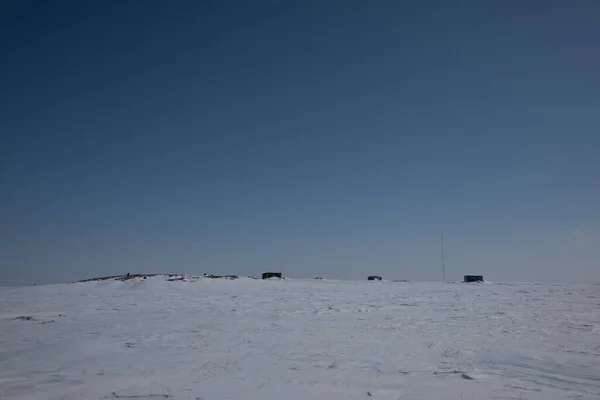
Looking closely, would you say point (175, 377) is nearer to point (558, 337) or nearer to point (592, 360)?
point (592, 360)

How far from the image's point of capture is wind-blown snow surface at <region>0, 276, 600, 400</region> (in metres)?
6.23

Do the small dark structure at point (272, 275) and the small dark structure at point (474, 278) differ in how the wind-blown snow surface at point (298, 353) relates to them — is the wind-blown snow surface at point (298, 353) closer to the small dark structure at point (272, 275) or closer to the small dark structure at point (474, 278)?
the small dark structure at point (272, 275)

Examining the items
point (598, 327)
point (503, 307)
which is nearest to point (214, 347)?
point (598, 327)

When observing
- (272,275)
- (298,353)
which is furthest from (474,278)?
(298,353)

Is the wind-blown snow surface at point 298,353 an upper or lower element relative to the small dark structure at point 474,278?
lower

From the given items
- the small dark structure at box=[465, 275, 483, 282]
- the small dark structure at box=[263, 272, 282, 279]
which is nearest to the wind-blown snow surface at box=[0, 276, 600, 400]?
the small dark structure at box=[263, 272, 282, 279]

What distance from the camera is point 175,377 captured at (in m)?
6.86

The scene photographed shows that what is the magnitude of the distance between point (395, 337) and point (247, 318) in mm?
5678

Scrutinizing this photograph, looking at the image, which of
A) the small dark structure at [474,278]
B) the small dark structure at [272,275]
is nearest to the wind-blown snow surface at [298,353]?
the small dark structure at [272,275]

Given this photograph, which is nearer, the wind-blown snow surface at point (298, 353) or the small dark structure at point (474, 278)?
the wind-blown snow surface at point (298, 353)

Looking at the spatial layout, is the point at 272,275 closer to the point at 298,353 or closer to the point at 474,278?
the point at 474,278

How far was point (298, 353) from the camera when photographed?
8680 mm

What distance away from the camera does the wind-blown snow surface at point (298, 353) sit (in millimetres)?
6227

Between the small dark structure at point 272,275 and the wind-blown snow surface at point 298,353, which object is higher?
the small dark structure at point 272,275
